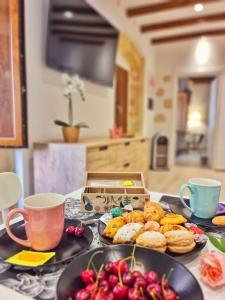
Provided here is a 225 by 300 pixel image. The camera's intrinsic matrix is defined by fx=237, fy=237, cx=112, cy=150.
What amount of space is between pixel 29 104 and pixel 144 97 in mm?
3325

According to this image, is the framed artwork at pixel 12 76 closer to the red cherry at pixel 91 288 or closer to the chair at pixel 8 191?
the chair at pixel 8 191

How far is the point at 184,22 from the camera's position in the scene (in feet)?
13.5

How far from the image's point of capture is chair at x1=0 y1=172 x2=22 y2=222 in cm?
93

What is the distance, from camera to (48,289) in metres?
0.42

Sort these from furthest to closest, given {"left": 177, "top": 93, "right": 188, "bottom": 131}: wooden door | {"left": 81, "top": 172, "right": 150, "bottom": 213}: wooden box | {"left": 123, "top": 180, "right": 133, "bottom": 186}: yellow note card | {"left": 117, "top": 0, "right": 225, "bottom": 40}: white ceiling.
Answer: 1. {"left": 177, "top": 93, "right": 188, "bottom": 131}: wooden door
2. {"left": 117, "top": 0, "right": 225, "bottom": 40}: white ceiling
3. {"left": 123, "top": 180, "right": 133, "bottom": 186}: yellow note card
4. {"left": 81, "top": 172, "right": 150, "bottom": 213}: wooden box

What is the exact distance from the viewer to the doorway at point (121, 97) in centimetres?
397

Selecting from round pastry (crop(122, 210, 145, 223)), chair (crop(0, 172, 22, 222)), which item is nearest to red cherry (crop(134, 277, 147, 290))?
round pastry (crop(122, 210, 145, 223))

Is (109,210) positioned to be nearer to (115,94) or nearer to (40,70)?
(40,70)

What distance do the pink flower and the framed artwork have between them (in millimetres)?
1395

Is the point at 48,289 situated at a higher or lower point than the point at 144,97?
lower

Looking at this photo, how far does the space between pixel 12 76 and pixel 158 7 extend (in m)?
2.92

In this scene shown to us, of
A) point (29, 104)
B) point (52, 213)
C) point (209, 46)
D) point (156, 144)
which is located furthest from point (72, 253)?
point (209, 46)

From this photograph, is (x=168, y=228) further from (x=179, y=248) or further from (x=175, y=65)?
(x=175, y=65)

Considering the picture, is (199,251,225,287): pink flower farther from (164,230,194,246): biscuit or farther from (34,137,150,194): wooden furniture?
(34,137,150,194): wooden furniture
